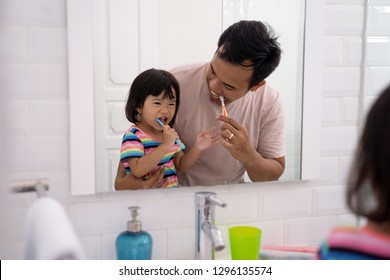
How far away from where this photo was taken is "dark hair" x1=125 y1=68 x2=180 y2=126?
1048 millimetres

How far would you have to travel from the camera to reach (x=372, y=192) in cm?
69

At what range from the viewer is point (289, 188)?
1224 millimetres

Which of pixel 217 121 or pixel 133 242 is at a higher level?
pixel 217 121

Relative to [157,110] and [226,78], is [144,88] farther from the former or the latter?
[226,78]

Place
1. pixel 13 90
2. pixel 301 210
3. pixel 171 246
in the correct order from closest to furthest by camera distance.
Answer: pixel 13 90 < pixel 171 246 < pixel 301 210

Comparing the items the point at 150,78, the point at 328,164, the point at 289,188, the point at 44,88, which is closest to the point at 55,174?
the point at 44,88

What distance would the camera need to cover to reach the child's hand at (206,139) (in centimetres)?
112

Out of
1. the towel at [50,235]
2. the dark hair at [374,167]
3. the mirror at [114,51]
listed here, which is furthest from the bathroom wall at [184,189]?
the dark hair at [374,167]

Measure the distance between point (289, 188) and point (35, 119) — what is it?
2.15ft

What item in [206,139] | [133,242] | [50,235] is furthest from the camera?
[206,139]

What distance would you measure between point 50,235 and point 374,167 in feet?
1.54

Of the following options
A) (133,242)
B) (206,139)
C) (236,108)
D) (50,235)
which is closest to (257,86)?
(236,108)

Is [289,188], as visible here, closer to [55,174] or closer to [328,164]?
[328,164]
